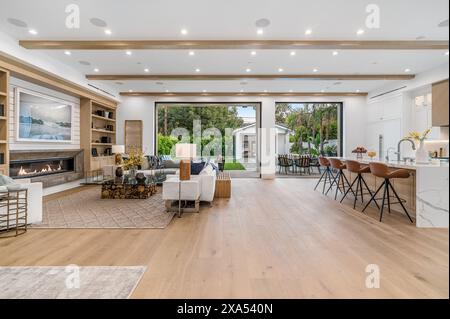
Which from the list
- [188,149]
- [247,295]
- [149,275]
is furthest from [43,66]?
[247,295]

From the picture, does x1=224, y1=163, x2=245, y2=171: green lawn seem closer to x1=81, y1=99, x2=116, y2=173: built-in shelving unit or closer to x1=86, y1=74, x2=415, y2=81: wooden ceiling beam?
x1=81, y1=99, x2=116, y2=173: built-in shelving unit

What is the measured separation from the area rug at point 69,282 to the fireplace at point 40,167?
4.45 meters

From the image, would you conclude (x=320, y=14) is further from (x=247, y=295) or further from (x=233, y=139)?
(x=233, y=139)

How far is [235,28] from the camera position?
4133mm

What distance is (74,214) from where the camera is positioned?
13.0 feet

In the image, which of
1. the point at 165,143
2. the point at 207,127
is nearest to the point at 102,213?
the point at 165,143

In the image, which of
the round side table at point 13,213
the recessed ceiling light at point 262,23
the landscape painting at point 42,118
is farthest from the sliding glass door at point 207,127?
the round side table at point 13,213

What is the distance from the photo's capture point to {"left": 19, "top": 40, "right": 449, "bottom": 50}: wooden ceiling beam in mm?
4578

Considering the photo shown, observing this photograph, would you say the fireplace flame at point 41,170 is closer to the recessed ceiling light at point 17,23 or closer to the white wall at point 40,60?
the white wall at point 40,60

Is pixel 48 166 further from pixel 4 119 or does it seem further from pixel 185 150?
pixel 185 150

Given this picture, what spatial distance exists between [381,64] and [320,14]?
3.29m

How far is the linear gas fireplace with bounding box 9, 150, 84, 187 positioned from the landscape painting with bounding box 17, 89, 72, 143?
0.39 metres

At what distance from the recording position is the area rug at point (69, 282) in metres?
1.80

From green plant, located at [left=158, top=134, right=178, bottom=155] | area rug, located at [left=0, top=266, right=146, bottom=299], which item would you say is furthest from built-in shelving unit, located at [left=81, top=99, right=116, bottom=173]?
area rug, located at [left=0, top=266, right=146, bottom=299]
